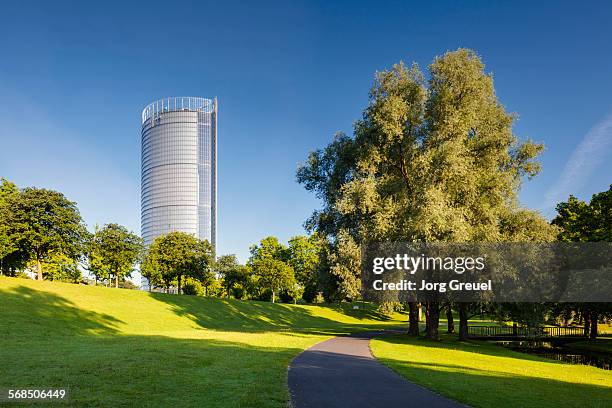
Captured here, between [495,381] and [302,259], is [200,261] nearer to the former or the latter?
[302,259]

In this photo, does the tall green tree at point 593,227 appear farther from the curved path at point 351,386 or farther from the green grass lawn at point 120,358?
the green grass lawn at point 120,358

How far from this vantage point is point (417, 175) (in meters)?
28.7

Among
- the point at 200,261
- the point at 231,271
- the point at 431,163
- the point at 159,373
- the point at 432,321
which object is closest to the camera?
the point at 159,373

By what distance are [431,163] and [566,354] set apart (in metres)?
20.4

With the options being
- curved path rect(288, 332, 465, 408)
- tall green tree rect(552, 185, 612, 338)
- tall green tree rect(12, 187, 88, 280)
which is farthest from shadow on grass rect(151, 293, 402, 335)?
curved path rect(288, 332, 465, 408)

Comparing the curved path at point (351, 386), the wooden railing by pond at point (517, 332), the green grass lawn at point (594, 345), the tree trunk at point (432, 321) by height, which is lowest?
the wooden railing by pond at point (517, 332)

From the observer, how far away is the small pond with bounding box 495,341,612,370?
29.2 metres

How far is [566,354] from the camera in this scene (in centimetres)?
3391

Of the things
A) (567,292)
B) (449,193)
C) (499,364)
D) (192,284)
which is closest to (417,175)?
(449,193)

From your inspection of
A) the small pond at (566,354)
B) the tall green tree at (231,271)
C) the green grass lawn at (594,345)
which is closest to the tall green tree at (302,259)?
the tall green tree at (231,271)

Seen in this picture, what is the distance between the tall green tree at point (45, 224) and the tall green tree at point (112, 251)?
9952mm

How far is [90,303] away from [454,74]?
39.6 metres

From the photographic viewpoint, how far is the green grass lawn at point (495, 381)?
12.2m

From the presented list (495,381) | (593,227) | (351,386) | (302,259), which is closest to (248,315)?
(302,259)
